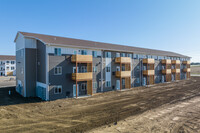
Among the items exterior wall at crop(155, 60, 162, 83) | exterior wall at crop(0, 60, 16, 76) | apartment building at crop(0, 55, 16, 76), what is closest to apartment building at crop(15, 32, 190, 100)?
exterior wall at crop(155, 60, 162, 83)

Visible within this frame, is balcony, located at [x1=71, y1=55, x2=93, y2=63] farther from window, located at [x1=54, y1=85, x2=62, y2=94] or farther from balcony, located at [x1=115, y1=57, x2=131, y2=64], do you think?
balcony, located at [x1=115, y1=57, x2=131, y2=64]

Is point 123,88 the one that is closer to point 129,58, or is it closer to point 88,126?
point 129,58

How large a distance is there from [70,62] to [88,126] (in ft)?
48.2

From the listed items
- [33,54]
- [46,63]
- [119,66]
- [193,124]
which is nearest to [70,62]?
[46,63]

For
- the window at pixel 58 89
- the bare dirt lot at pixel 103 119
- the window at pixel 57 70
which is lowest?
the bare dirt lot at pixel 103 119

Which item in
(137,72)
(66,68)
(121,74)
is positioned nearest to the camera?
(66,68)

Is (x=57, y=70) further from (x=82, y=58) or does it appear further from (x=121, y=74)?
(x=121, y=74)

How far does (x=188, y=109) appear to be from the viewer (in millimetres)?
16969

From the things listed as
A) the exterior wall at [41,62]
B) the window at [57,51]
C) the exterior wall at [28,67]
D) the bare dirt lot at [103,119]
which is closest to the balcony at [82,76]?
the window at [57,51]

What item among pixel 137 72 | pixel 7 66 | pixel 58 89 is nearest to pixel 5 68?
pixel 7 66

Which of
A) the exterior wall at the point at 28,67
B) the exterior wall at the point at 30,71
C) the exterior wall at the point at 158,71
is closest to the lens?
the exterior wall at the point at 28,67

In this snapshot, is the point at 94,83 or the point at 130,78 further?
the point at 130,78

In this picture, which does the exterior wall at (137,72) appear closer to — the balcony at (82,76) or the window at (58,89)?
the balcony at (82,76)

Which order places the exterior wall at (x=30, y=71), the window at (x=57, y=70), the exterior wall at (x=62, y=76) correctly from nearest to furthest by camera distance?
the exterior wall at (x=62, y=76), the window at (x=57, y=70), the exterior wall at (x=30, y=71)
